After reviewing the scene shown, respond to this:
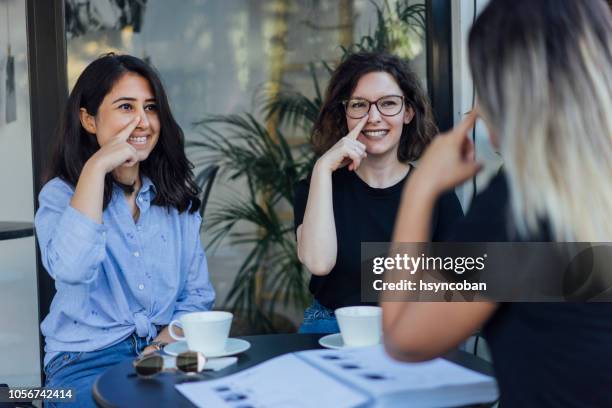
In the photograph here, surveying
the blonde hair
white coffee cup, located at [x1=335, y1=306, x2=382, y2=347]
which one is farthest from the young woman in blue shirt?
the blonde hair

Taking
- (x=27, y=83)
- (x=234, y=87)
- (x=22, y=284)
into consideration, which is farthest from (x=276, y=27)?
Result: (x=22, y=284)

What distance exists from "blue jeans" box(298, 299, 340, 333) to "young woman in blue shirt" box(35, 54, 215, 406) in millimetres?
299

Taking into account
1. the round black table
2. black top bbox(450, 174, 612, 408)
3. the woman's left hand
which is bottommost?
the round black table

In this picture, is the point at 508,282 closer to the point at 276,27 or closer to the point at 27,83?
the point at 27,83

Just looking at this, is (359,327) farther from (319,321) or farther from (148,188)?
(148,188)

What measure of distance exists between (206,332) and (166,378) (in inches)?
4.8

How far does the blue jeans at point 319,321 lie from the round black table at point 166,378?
0.43m

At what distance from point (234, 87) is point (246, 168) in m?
1.03

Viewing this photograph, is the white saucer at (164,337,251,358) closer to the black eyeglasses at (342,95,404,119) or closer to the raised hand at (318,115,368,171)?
the raised hand at (318,115,368,171)

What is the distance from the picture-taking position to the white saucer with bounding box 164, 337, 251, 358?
54.1 inches

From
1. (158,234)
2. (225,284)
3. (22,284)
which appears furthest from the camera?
(225,284)

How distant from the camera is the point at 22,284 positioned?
8.75 feet

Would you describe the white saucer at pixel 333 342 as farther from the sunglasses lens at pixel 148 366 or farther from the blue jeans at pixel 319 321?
the blue jeans at pixel 319 321

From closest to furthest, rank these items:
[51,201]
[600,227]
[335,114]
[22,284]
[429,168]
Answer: [600,227]
[429,168]
[51,201]
[335,114]
[22,284]
